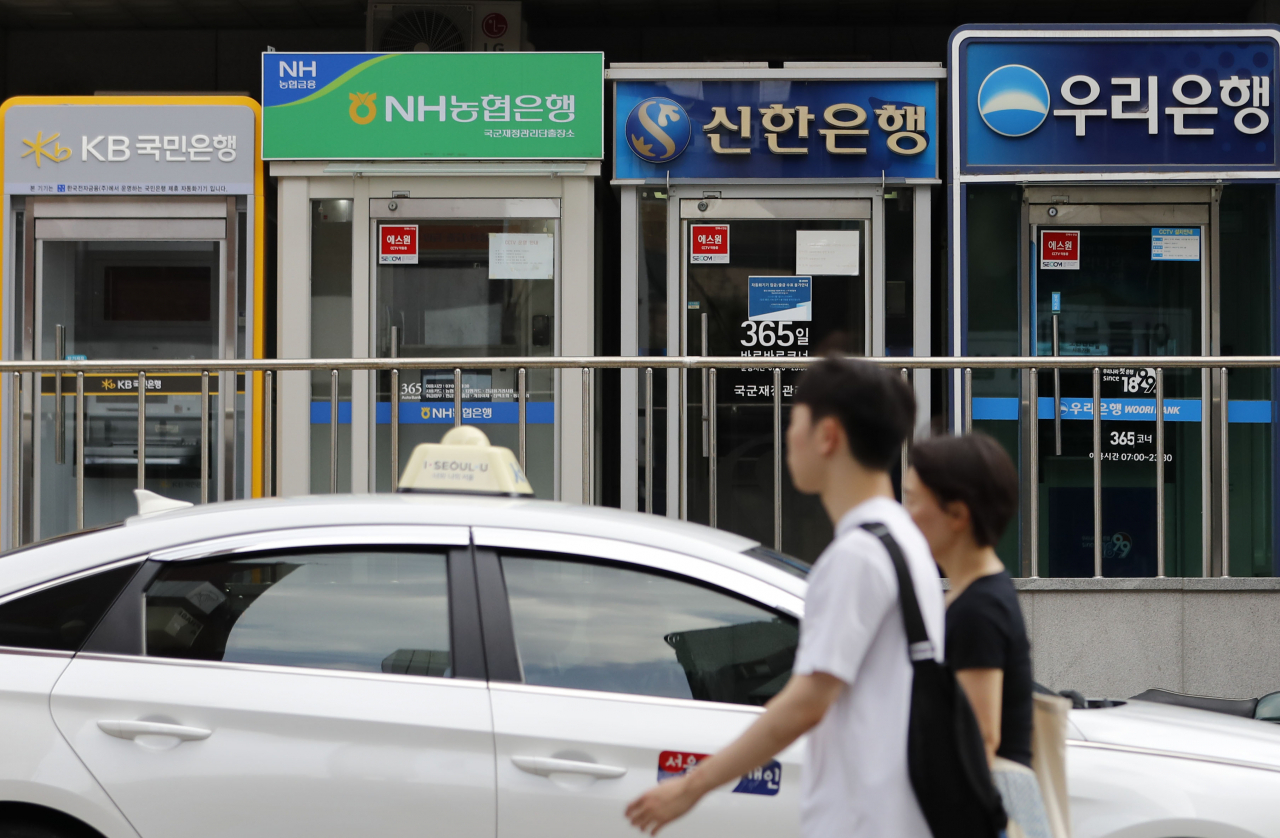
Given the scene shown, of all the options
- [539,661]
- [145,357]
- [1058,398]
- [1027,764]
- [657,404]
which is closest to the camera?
[1027,764]

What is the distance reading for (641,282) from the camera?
303 inches

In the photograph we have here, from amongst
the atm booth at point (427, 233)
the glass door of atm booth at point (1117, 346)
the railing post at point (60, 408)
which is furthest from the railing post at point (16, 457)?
the glass door of atm booth at point (1117, 346)

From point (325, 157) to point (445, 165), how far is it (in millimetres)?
742

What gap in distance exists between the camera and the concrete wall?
5.76 metres

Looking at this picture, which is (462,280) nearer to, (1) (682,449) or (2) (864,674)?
(1) (682,449)

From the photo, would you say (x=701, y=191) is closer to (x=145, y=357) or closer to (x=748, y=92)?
(x=748, y=92)

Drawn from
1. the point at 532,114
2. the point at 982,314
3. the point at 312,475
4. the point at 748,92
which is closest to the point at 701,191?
the point at 748,92

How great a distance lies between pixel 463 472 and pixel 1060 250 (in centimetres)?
550

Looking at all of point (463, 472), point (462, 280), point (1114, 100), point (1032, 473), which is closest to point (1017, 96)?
point (1114, 100)

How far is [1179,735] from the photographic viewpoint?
2.98 metres

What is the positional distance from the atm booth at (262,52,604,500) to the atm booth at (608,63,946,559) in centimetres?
37

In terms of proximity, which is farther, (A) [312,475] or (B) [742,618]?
(A) [312,475]

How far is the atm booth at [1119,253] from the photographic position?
705cm

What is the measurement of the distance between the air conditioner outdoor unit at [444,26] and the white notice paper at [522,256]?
1717 mm
